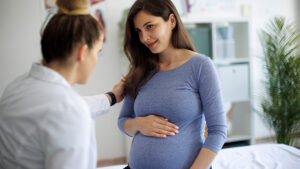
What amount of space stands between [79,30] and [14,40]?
→ 2.31 metres

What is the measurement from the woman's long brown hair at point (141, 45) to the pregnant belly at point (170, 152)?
31cm

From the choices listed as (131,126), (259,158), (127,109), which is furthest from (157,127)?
(259,158)

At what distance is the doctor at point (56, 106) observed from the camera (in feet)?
2.11

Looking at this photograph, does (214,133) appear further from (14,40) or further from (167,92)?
(14,40)

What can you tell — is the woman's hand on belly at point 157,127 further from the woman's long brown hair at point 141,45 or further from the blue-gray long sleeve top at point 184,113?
the woman's long brown hair at point 141,45

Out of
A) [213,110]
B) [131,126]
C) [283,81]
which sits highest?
[213,110]

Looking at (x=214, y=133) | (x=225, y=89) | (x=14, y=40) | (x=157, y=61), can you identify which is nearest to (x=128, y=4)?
(x=14, y=40)

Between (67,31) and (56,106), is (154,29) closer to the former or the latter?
(67,31)

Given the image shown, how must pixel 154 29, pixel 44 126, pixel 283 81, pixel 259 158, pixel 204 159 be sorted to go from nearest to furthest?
pixel 44 126 < pixel 204 159 < pixel 154 29 < pixel 259 158 < pixel 283 81

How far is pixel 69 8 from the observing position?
770mm

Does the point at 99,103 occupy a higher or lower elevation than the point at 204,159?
higher

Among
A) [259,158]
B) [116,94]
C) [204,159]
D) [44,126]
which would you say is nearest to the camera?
[44,126]

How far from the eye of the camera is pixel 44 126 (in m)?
0.64

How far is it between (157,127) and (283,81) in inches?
76.3
